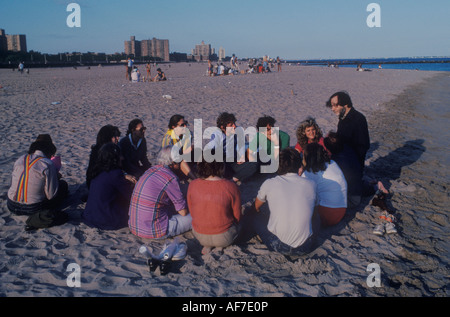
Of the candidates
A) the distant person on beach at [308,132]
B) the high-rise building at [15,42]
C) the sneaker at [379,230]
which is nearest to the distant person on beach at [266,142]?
the distant person on beach at [308,132]

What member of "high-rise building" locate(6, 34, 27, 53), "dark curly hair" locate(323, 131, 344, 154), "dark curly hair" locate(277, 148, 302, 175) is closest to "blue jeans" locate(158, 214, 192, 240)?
"dark curly hair" locate(277, 148, 302, 175)

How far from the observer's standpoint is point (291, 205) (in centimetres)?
332

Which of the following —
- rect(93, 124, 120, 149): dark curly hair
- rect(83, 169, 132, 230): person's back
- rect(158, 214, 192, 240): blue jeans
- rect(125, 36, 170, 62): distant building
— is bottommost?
rect(158, 214, 192, 240): blue jeans

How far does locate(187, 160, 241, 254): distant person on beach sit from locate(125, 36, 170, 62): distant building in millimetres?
119823

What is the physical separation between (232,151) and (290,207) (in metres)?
2.33

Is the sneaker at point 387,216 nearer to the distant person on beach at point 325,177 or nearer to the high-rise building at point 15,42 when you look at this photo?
the distant person on beach at point 325,177

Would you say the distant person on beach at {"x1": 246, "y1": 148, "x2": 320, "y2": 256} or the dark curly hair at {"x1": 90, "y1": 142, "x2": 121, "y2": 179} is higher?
the dark curly hair at {"x1": 90, "y1": 142, "x2": 121, "y2": 179}

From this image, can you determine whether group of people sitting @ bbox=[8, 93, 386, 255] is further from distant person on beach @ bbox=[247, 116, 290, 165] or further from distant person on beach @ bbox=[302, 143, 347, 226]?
distant person on beach @ bbox=[247, 116, 290, 165]

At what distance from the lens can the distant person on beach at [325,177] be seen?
386 centimetres

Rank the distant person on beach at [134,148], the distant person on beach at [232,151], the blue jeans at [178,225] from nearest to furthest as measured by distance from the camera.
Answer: the blue jeans at [178,225], the distant person on beach at [134,148], the distant person on beach at [232,151]

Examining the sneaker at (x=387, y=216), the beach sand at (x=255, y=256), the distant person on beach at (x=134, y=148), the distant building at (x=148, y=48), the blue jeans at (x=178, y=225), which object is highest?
the distant building at (x=148, y=48)

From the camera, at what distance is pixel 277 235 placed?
349 centimetres

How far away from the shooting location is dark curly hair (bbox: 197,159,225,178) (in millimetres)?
3312
